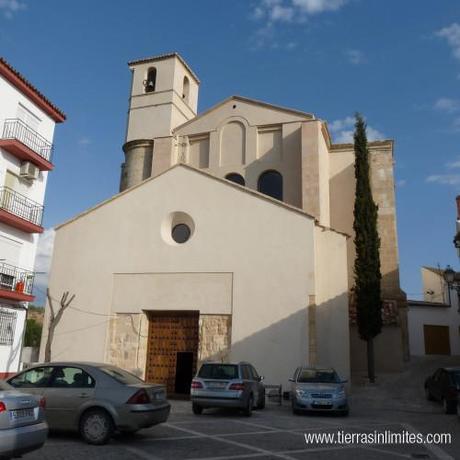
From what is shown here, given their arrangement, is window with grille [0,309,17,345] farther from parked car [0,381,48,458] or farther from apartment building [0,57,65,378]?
parked car [0,381,48,458]

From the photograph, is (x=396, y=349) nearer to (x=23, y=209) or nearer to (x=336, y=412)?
(x=336, y=412)

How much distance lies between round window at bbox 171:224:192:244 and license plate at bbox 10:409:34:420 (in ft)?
45.5

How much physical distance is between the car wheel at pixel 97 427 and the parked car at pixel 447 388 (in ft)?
32.1

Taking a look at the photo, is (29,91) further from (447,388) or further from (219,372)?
(447,388)

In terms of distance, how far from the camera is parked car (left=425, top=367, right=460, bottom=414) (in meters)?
13.8

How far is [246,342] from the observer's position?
17.6 metres

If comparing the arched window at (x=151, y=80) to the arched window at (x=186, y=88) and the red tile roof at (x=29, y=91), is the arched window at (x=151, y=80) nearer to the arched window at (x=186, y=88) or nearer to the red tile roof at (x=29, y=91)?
the arched window at (x=186, y=88)

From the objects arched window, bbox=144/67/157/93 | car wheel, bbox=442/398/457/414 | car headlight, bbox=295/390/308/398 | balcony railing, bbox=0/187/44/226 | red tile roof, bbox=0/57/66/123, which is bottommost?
car wheel, bbox=442/398/457/414

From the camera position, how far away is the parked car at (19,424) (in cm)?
563

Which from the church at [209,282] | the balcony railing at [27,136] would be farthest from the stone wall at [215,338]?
the balcony railing at [27,136]

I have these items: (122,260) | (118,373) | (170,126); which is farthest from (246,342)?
(170,126)

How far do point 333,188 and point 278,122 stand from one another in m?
4.58

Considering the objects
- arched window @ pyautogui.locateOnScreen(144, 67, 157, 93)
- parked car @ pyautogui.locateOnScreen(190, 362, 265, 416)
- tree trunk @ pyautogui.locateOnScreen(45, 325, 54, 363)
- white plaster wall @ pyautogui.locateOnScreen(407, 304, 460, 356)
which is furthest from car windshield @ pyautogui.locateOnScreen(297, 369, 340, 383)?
arched window @ pyautogui.locateOnScreen(144, 67, 157, 93)

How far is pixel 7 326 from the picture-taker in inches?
745
